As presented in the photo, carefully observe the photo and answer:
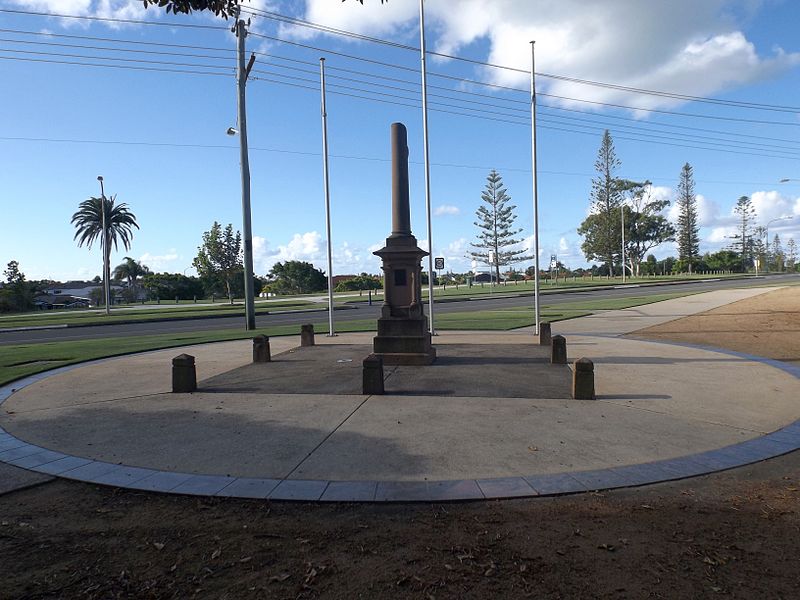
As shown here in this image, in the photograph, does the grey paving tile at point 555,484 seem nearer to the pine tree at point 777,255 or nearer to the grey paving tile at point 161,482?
the grey paving tile at point 161,482

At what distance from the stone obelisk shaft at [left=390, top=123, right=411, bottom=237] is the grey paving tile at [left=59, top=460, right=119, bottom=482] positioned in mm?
7870

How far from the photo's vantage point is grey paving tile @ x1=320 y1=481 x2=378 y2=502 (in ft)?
14.0

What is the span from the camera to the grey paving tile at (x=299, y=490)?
4.30 metres

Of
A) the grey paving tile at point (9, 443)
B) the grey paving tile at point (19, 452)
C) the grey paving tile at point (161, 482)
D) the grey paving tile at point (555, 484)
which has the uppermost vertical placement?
the grey paving tile at point (9, 443)

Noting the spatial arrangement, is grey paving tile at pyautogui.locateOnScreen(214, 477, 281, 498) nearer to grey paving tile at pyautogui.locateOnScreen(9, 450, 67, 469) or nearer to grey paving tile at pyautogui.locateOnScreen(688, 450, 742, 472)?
grey paving tile at pyautogui.locateOnScreen(9, 450, 67, 469)

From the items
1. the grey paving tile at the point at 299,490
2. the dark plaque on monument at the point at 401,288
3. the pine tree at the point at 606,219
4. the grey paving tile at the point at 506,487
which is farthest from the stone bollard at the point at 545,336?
the pine tree at the point at 606,219

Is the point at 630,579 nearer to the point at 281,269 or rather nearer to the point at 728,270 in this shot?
the point at 281,269

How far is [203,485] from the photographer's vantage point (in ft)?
15.1

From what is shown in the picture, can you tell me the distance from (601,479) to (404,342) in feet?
22.0

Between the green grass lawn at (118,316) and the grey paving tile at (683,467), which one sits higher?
the green grass lawn at (118,316)

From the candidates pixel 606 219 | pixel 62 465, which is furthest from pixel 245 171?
pixel 606 219

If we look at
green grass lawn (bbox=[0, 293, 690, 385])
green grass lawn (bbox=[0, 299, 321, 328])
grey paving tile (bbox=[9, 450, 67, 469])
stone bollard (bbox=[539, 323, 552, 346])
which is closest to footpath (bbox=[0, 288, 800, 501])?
grey paving tile (bbox=[9, 450, 67, 469])

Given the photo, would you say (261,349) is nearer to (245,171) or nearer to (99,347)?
(99,347)

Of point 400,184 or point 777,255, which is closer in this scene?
point 400,184
